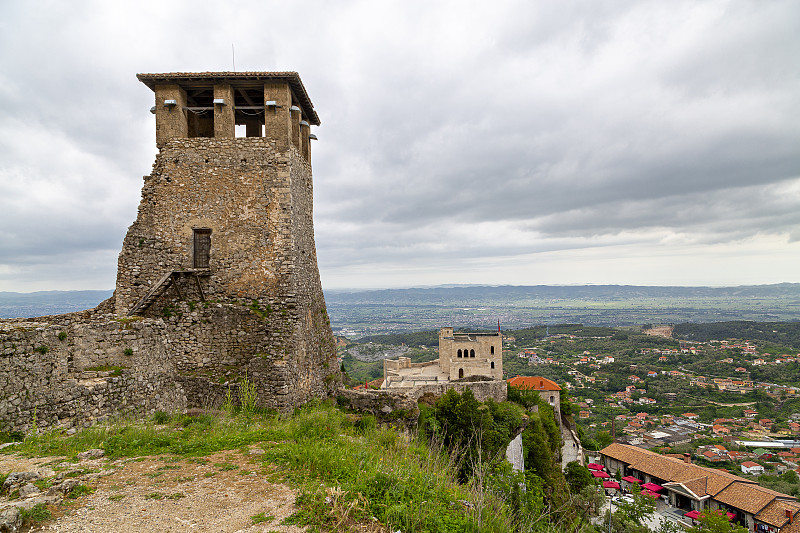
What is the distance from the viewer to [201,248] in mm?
10414

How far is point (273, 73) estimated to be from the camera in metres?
10.2

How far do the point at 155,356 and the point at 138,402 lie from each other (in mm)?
1074

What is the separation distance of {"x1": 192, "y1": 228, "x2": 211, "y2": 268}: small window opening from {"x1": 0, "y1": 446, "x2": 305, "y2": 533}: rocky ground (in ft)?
17.8

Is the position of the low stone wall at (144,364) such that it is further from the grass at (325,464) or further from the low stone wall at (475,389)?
the low stone wall at (475,389)

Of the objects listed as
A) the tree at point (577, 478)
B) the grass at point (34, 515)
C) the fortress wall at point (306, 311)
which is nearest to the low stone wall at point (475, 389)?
the fortress wall at point (306, 311)

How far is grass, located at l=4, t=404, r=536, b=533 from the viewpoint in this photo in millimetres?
4434

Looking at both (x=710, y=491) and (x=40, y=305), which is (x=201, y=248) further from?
(x=40, y=305)

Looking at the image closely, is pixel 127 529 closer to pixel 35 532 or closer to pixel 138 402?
pixel 35 532

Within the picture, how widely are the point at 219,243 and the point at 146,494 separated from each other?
21.6 feet

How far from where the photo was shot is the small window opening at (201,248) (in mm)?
10359

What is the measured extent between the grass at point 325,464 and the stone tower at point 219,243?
188 centimetres

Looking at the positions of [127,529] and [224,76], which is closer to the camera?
[127,529]

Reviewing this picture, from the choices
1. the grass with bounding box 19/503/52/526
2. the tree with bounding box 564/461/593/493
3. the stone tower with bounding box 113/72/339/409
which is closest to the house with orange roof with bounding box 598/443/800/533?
the tree with bounding box 564/461/593/493

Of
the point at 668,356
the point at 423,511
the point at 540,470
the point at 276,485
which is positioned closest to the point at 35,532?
the point at 276,485
